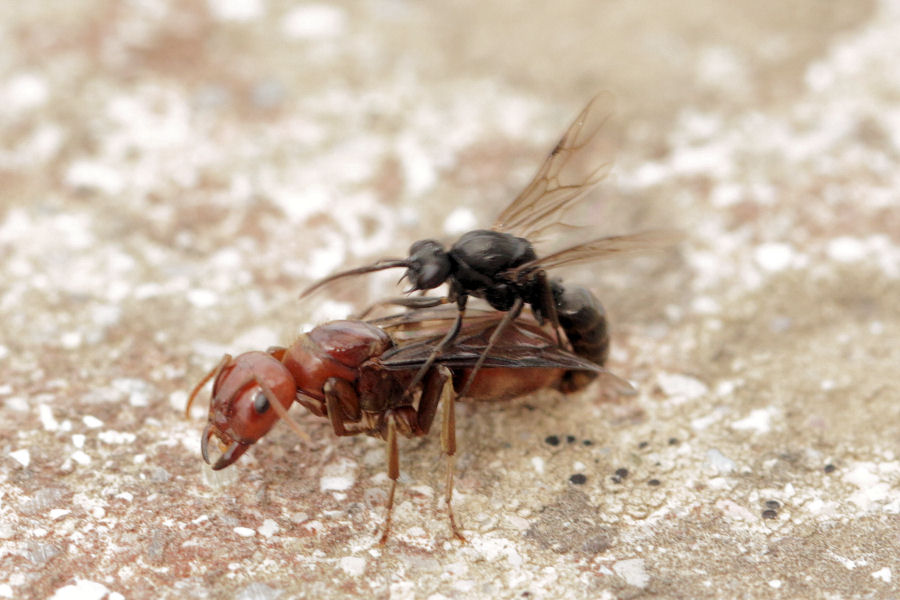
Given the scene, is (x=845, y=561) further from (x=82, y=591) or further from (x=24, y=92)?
(x=24, y=92)

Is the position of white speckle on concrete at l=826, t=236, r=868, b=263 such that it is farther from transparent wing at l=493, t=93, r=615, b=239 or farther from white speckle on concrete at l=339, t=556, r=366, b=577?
white speckle on concrete at l=339, t=556, r=366, b=577

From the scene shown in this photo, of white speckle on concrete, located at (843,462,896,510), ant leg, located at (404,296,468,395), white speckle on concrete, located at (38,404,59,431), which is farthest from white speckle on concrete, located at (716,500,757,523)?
white speckle on concrete, located at (38,404,59,431)

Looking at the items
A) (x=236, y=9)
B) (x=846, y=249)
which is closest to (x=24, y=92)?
(x=236, y=9)

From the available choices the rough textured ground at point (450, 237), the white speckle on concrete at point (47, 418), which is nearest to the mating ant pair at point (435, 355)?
the rough textured ground at point (450, 237)

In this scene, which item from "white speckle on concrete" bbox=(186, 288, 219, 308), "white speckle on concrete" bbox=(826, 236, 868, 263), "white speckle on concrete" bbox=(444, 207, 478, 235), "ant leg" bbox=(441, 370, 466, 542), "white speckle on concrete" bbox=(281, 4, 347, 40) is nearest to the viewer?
"ant leg" bbox=(441, 370, 466, 542)

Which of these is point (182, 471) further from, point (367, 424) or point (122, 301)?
point (122, 301)

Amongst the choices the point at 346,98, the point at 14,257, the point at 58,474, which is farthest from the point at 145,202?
the point at 58,474
